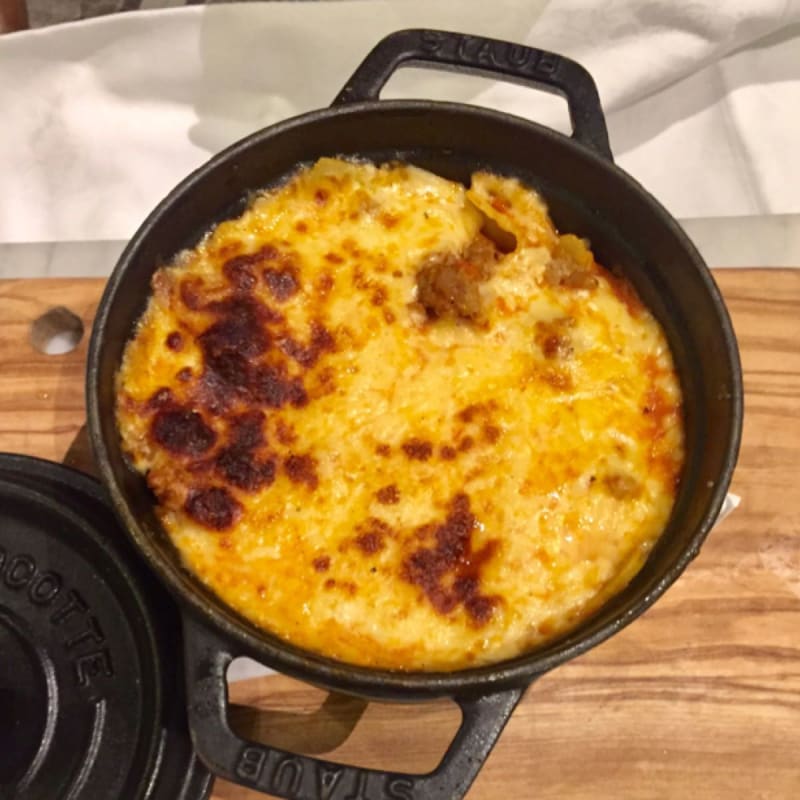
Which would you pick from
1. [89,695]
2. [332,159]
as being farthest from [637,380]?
[89,695]

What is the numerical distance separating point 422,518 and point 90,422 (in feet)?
1.50

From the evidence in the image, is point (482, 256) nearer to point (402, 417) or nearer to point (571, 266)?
point (571, 266)

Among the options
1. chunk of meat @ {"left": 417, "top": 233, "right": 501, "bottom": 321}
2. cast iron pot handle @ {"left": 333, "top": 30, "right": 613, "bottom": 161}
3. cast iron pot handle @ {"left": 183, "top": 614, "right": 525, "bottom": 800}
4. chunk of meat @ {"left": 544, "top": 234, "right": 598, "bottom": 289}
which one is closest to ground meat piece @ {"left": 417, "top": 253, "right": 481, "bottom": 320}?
chunk of meat @ {"left": 417, "top": 233, "right": 501, "bottom": 321}

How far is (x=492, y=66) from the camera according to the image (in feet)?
4.43

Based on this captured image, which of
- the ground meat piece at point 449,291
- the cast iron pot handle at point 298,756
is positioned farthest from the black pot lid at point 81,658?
the ground meat piece at point 449,291

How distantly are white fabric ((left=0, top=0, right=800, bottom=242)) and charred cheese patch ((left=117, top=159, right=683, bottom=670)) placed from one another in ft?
2.65

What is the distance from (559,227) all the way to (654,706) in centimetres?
79

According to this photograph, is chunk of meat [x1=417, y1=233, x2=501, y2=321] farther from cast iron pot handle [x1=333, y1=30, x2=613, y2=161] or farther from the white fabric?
the white fabric

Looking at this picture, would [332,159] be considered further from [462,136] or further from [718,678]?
[718,678]

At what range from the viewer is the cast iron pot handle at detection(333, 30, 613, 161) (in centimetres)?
134

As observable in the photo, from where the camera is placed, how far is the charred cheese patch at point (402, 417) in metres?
1.18

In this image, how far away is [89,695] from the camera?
4.35 ft

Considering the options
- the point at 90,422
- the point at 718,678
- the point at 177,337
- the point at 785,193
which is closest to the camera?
the point at 90,422

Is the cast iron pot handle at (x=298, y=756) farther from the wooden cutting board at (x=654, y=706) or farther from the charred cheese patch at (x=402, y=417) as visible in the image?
the wooden cutting board at (x=654, y=706)
